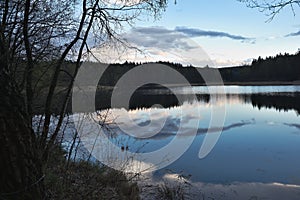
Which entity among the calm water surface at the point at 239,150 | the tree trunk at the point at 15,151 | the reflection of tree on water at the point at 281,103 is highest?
the tree trunk at the point at 15,151

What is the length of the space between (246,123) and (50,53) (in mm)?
11133

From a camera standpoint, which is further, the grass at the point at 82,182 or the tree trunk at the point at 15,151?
the grass at the point at 82,182

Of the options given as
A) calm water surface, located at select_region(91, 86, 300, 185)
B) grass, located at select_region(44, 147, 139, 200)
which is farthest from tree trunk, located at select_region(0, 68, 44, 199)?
calm water surface, located at select_region(91, 86, 300, 185)

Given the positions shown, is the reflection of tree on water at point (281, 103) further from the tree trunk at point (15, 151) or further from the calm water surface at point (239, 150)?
the tree trunk at point (15, 151)

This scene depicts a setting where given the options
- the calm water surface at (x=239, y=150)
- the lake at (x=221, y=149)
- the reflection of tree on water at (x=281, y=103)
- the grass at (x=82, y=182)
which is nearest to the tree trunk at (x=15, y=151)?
the grass at (x=82, y=182)

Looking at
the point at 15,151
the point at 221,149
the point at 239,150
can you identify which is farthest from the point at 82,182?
the point at 239,150

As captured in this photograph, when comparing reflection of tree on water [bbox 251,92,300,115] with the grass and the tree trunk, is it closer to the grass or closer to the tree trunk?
the grass

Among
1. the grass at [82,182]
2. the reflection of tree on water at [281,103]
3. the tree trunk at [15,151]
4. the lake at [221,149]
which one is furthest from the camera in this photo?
the reflection of tree on water at [281,103]

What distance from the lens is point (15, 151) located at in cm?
183

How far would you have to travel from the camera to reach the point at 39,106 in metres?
4.54

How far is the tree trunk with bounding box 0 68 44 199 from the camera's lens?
5.84 ft

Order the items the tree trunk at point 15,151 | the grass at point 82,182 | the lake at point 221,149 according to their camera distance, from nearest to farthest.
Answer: the tree trunk at point 15,151
the grass at point 82,182
the lake at point 221,149

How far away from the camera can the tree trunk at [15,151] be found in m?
1.78

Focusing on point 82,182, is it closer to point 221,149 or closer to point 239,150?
point 221,149
